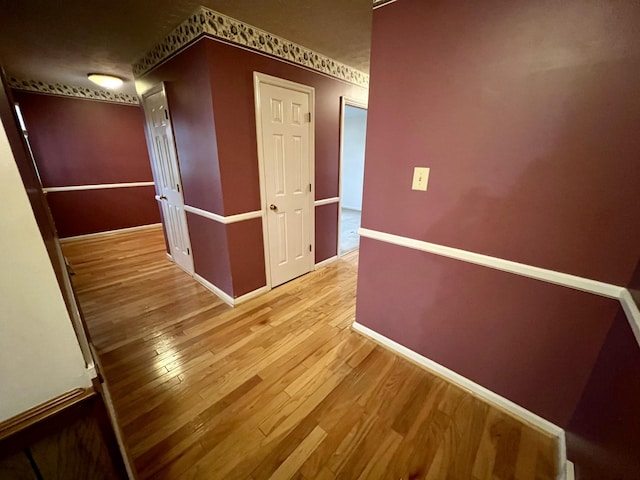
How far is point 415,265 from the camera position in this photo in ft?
5.26

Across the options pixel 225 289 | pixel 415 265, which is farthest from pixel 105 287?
pixel 415 265

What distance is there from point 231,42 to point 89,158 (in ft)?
12.8

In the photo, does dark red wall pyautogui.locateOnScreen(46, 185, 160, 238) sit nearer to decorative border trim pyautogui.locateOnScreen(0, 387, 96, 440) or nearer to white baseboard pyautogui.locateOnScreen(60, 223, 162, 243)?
white baseboard pyautogui.locateOnScreen(60, 223, 162, 243)

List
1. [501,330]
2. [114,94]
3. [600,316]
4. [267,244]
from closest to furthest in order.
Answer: [600,316] → [501,330] → [267,244] → [114,94]

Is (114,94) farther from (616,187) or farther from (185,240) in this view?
(616,187)

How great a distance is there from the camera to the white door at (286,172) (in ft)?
7.51

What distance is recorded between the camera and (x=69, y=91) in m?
3.88

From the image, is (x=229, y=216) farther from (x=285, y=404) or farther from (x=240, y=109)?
(x=285, y=404)

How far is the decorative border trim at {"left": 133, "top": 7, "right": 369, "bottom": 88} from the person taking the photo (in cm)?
183

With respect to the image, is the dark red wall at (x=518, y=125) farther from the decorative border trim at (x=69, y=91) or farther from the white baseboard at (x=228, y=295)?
the decorative border trim at (x=69, y=91)

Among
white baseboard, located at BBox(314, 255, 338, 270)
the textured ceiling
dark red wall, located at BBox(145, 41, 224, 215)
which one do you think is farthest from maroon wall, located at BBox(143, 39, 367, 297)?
white baseboard, located at BBox(314, 255, 338, 270)

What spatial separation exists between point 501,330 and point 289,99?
241 cm

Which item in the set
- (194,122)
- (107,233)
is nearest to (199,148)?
(194,122)

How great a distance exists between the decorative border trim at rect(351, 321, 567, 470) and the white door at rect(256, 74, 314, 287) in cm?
115
